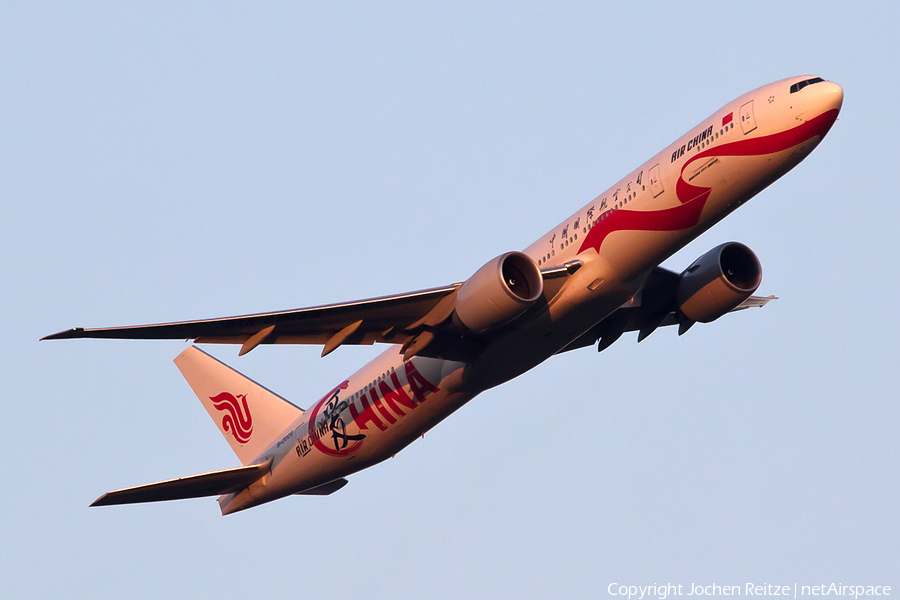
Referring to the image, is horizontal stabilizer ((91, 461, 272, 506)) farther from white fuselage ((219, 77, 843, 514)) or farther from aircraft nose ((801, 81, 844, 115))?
aircraft nose ((801, 81, 844, 115))

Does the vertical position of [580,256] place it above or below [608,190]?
below

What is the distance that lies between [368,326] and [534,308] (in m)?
4.39

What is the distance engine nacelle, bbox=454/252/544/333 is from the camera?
25500 millimetres

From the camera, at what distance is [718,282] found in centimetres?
3047

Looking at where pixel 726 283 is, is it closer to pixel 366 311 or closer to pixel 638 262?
pixel 638 262

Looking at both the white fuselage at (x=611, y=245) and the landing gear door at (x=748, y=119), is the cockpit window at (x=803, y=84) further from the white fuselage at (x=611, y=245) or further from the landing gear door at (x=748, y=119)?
the landing gear door at (x=748, y=119)

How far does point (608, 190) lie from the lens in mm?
27844

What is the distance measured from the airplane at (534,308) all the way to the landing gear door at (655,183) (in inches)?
1.8

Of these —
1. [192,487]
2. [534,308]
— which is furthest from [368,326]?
[192,487]

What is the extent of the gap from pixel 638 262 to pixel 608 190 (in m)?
2.29

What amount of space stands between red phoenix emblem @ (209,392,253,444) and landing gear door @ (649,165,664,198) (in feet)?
55.1

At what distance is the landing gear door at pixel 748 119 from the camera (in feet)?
83.0

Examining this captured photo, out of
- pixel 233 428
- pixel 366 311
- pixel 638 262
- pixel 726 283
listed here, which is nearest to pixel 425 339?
pixel 366 311

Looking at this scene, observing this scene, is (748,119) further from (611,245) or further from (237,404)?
(237,404)
